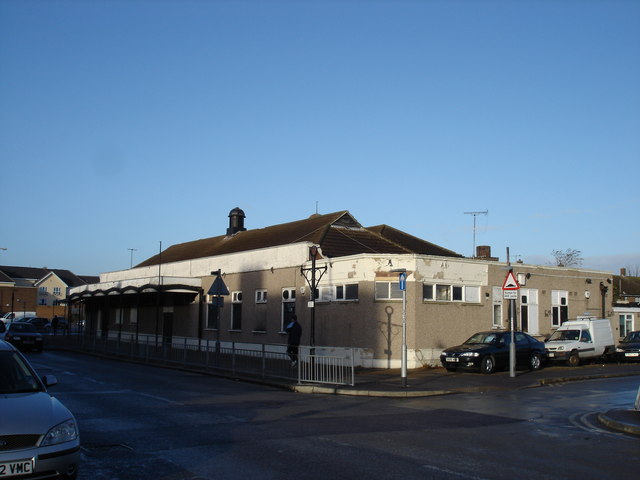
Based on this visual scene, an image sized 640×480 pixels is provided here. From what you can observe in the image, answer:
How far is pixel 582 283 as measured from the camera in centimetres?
3122

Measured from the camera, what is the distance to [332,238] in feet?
98.2

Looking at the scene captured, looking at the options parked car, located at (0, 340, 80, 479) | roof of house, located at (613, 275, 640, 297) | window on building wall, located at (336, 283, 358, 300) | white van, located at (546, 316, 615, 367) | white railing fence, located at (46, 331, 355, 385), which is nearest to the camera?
parked car, located at (0, 340, 80, 479)

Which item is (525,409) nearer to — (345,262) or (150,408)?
(150,408)

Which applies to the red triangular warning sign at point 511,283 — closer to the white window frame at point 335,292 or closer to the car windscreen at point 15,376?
the white window frame at point 335,292

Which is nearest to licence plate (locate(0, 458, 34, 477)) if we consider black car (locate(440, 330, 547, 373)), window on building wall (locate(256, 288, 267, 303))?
black car (locate(440, 330, 547, 373))

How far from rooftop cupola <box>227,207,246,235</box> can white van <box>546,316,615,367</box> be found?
833 inches

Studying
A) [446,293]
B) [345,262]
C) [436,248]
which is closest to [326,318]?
[345,262]

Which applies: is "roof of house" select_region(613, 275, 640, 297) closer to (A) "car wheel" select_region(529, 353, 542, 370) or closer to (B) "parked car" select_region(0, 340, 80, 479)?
(A) "car wheel" select_region(529, 353, 542, 370)

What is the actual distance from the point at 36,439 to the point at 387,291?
1828 cm

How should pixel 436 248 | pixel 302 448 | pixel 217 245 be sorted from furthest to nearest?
1. pixel 217 245
2. pixel 436 248
3. pixel 302 448

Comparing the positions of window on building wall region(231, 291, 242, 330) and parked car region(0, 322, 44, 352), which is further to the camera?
parked car region(0, 322, 44, 352)

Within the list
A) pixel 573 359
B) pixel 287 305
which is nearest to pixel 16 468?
pixel 287 305

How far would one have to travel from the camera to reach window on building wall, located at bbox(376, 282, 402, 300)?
23.9 meters

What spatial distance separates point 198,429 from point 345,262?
14893mm
